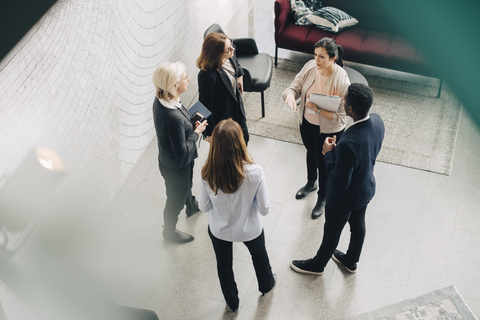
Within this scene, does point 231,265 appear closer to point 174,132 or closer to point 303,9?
point 174,132

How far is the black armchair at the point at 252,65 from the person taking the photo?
14.1 ft

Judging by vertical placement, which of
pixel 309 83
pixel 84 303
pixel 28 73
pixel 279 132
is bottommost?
pixel 279 132

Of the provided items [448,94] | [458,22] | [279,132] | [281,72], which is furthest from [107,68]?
[448,94]

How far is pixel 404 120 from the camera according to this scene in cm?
462

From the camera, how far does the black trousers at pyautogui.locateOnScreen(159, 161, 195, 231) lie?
304cm

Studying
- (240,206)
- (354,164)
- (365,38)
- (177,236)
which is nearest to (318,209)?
(177,236)

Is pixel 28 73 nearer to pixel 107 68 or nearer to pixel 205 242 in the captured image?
pixel 107 68

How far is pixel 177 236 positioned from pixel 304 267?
3.46 ft

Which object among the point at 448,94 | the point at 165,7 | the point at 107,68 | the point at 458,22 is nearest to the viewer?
the point at 458,22

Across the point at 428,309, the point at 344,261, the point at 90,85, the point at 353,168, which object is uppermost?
the point at 90,85

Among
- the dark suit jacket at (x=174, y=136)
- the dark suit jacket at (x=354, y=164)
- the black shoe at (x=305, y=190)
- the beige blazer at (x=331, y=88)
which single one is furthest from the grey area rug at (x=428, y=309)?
the dark suit jacket at (x=174, y=136)

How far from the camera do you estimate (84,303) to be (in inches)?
104

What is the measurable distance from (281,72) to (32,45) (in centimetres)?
369

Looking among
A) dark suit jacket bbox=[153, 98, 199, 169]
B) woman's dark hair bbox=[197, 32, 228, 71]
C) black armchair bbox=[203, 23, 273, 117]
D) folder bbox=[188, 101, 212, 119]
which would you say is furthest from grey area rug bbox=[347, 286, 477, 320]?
black armchair bbox=[203, 23, 273, 117]
